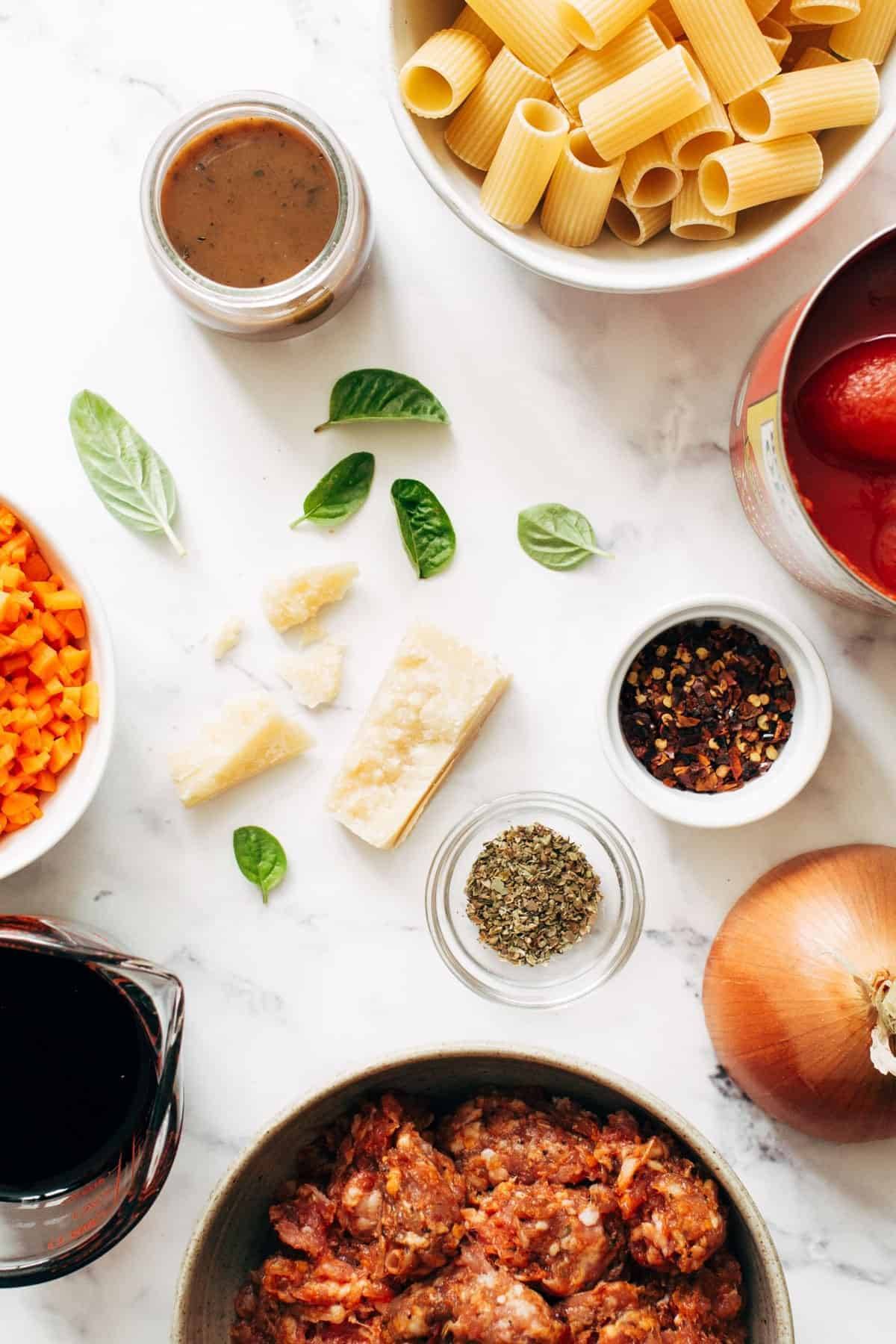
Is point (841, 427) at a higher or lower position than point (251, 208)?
lower

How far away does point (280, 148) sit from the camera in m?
1.46

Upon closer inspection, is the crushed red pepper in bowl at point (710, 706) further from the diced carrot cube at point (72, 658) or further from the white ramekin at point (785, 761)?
the diced carrot cube at point (72, 658)

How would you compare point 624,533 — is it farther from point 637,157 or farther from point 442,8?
point 442,8

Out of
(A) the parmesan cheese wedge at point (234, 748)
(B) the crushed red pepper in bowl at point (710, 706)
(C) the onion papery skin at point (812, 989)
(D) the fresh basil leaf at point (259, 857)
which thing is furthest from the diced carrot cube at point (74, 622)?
(C) the onion papery skin at point (812, 989)

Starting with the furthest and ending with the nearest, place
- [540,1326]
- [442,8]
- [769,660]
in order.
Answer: [769,660], [442,8], [540,1326]

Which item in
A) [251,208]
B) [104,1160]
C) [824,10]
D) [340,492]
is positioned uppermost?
[251,208]

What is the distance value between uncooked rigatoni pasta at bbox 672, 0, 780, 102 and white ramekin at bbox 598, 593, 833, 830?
58 cm

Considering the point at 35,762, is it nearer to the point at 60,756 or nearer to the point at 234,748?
the point at 60,756

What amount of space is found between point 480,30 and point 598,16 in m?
0.17

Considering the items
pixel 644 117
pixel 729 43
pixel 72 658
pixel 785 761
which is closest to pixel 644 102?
pixel 644 117

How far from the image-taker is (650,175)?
140 centimetres

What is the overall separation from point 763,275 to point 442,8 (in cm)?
52

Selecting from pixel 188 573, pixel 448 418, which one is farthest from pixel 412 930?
pixel 448 418

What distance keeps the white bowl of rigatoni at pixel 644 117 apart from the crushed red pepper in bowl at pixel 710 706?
0.46 meters
